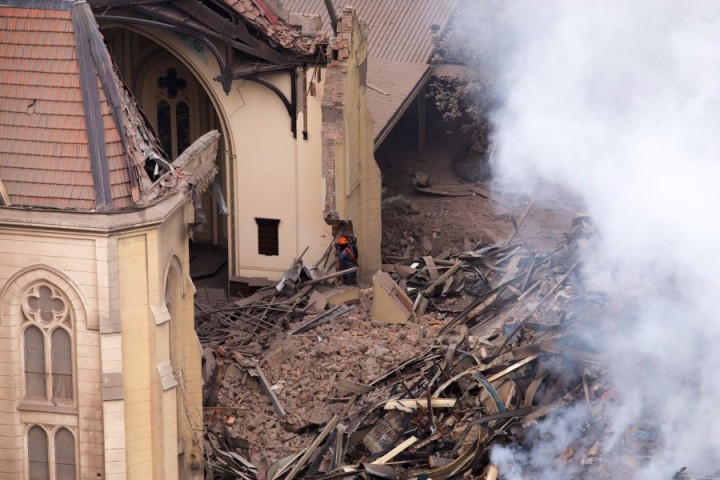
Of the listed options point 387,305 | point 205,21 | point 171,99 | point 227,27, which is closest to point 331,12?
point 227,27

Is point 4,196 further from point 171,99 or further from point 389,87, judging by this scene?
point 389,87

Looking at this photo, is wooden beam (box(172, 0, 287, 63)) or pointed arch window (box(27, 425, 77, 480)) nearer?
pointed arch window (box(27, 425, 77, 480))

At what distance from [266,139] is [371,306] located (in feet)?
15.6

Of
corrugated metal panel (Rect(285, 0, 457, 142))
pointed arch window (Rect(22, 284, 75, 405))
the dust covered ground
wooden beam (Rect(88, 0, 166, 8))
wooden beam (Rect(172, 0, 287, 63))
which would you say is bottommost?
the dust covered ground

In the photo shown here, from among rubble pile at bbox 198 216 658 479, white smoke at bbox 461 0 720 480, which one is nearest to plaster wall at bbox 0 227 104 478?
rubble pile at bbox 198 216 658 479

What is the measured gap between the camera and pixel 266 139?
31.7 m

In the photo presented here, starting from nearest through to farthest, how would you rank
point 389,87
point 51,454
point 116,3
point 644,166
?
point 51,454
point 644,166
point 116,3
point 389,87

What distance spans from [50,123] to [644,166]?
999 cm

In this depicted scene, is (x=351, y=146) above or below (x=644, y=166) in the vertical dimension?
below

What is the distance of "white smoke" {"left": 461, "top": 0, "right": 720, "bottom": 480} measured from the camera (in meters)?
21.2

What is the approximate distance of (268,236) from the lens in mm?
32250

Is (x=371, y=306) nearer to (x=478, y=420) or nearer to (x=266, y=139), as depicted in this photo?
(x=266, y=139)

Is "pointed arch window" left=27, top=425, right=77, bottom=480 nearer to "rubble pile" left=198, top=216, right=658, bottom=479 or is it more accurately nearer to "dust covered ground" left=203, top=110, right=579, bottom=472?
"rubble pile" left=198, top=216, right=658, bottom=479

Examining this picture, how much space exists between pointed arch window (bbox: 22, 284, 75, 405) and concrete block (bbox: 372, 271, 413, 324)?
9.05 metres
